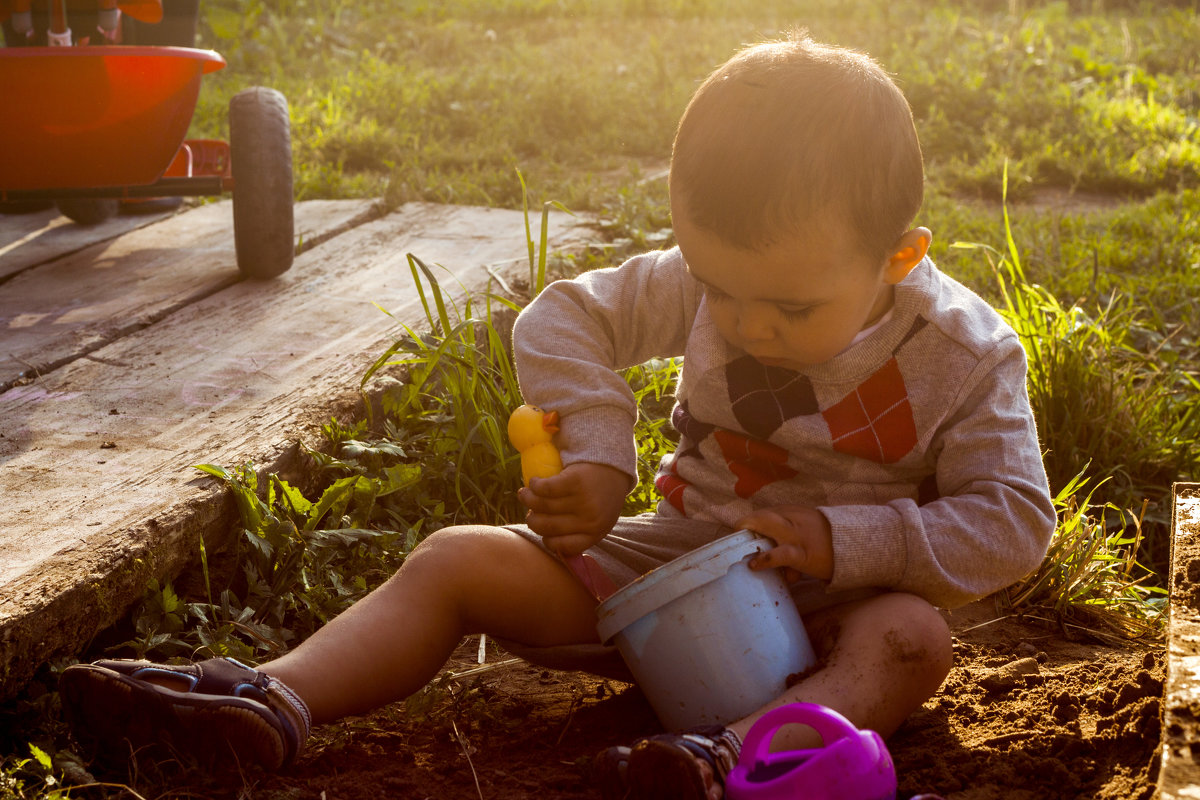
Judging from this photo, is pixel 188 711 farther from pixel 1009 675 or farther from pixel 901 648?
pixel 1009 675

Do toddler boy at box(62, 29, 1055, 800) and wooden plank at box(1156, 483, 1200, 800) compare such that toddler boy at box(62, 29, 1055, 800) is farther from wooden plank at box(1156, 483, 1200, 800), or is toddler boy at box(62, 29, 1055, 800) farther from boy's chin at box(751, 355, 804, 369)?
wooden plank at box(1156, 483, 1200, 800)

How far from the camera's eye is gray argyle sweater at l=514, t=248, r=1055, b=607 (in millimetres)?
1612

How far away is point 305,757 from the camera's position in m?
1.60

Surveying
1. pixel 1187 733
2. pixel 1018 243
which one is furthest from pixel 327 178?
pixel 1187 733

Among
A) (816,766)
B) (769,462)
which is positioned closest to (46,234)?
(769,462)

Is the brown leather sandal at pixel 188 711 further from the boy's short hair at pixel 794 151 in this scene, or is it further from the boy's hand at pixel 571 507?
the boy's short hair at pixel 794 151

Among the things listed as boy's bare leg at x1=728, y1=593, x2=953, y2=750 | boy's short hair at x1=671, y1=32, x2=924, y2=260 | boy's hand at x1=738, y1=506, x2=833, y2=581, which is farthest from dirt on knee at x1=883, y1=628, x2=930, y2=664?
boy's short hair at x1=671, y1=32, x2=924, y2=260

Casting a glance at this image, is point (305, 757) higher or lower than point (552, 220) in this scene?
lower

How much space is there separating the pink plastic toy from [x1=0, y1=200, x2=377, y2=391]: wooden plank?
5.66 feet

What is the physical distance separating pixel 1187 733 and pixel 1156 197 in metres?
3.38

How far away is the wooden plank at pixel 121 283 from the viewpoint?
2.57 m

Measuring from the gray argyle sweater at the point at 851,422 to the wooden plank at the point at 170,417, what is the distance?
0.60 metres

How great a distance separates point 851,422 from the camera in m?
1.73

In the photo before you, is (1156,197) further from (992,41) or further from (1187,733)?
(1187,733)
